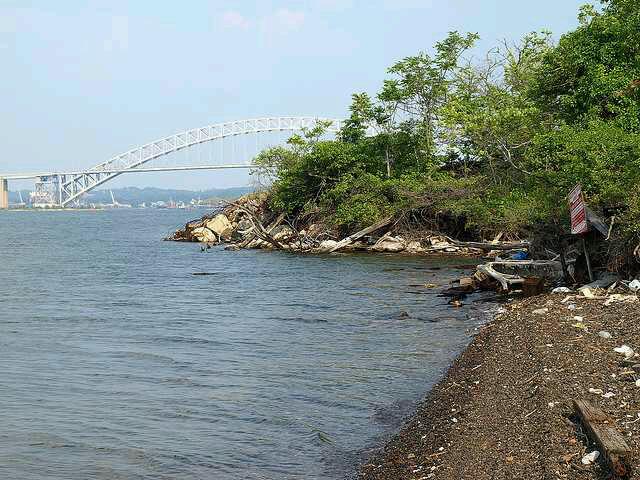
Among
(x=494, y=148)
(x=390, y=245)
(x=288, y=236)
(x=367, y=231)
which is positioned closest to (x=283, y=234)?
(x=288, y=236)

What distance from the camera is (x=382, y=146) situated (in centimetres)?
4259

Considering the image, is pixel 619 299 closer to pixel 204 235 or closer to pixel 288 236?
pixel 288 236

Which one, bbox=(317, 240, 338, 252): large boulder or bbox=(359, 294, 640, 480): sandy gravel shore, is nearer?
bbox=(359, 294, 640, 480): sandy gravel shore

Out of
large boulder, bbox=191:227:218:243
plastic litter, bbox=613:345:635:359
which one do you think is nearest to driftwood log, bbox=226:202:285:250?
large boulder, bbox=191:227:218:243

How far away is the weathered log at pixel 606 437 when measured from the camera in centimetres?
576

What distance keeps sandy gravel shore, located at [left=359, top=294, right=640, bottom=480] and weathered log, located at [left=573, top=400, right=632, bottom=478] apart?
100 millimetres

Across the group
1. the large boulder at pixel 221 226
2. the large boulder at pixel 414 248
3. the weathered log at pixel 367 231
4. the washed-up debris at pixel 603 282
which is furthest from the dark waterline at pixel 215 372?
the large boulder at pixel 221 226

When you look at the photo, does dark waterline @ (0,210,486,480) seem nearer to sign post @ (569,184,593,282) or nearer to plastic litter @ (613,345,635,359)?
plastic litter @ (613,345,635,359)

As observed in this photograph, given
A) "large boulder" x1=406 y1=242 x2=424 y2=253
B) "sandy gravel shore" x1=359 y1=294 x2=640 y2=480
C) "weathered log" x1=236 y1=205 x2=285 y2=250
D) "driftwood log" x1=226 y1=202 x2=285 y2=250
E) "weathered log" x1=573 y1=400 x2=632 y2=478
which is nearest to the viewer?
"weathered log" x1=573 y1=400 x2=632 y2=478

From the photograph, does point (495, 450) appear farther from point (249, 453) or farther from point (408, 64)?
point (408, 64)

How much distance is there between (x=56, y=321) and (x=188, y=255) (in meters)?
21.9

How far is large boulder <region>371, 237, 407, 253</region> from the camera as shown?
119 feet

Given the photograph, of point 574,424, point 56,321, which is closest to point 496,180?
point 56,321

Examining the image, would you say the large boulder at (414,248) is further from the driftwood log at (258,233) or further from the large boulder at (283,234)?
the large boulder at (283,234)
